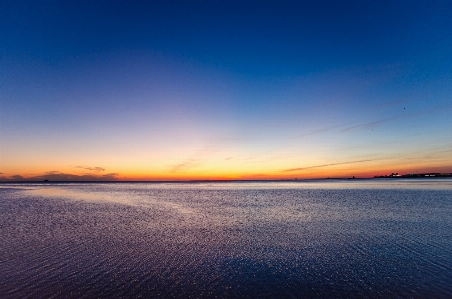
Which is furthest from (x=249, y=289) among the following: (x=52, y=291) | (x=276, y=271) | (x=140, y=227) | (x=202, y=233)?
(x=140, y=227)

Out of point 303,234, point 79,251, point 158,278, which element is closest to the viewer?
point 158,278

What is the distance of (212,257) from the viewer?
1121cm

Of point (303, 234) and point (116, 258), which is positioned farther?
point (303, 234)

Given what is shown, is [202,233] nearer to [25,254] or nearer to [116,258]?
[116,258]

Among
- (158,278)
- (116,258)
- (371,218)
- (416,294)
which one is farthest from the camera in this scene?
(371,218)

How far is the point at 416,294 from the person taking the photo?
7547mm

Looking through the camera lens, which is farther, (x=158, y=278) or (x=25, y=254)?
(x=25, y=254)

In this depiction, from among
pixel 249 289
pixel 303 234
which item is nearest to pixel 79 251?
pixel 249 289

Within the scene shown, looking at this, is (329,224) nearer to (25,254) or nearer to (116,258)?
(116,258)

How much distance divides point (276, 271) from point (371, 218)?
49.4 ft

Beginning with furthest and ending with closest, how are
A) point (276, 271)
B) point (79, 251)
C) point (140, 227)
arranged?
1. point (140, 227)
2. point (79, 251)
3. point (276, 271)

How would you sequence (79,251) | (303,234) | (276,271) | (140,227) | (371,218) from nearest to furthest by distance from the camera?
(276,271)
(79,251)
(303,234)
(140,227)
(371,218)

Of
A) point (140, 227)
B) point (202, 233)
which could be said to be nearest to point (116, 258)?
point (202, 233)

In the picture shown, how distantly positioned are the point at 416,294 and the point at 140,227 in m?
15.3
